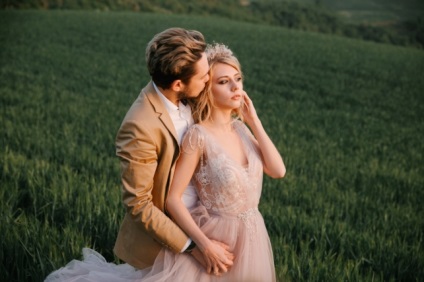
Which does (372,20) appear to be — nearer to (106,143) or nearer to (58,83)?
(58,83)

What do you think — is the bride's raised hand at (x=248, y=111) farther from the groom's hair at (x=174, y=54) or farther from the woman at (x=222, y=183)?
the groom's hair at (x=174, y=54)

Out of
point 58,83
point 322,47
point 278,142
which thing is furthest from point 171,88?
point 322,47

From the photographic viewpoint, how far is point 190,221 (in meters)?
2.20

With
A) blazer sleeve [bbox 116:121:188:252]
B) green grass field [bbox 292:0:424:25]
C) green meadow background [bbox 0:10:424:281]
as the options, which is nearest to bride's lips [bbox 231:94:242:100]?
blazer sleeve [bbox 116:121:188:252]

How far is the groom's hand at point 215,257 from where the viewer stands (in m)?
2.18

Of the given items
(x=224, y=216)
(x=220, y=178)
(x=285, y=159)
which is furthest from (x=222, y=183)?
(x=285, y=159)

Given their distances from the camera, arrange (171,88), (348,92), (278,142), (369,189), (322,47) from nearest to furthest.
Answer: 1. (171,88)
2. (369,189)
3. (278,142)
4. (348,92)
5. (322,47)

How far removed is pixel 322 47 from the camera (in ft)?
91.8

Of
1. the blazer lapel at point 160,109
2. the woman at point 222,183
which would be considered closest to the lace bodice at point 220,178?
the woman at point 222,183

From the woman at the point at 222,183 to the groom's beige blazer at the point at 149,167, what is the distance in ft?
0.19

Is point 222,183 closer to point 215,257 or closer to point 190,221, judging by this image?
point 190,221

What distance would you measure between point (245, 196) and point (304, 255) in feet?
4.28

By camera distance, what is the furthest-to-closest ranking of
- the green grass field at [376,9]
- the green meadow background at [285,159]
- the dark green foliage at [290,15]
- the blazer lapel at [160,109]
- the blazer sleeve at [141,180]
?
the green grass field at [376,9] < the dark green foliage at [290,15] < the green meadow background at [285,159] < the blazer lapel at [160,109] < the blazer sleeve at [141,180]

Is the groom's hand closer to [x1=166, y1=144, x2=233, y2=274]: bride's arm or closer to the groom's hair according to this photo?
[x1=166, y1=144, x2=233, y2=274]: bride's arm
